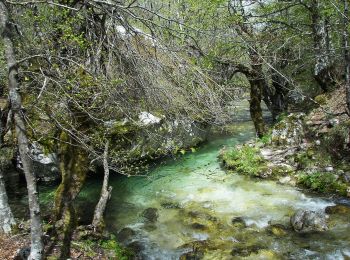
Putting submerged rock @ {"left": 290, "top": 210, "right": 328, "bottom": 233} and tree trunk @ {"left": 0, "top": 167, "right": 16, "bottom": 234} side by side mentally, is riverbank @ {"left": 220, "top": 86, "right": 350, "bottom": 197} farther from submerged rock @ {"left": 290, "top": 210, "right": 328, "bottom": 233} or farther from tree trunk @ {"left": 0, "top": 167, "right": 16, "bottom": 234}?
tree trunk @ {"left": 0, "top": 167, "right": 16, "bottom": 234}

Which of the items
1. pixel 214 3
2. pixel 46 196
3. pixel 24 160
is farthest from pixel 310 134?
pixel 24 160

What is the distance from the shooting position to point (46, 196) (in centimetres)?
1180

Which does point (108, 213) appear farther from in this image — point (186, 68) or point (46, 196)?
point (186, 68)

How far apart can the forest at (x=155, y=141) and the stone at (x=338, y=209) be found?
5cm

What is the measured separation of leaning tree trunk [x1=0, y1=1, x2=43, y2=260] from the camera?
16.2 ft

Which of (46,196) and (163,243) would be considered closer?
(163,243)

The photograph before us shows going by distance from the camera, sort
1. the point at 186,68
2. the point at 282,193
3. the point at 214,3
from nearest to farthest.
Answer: the point at 186,68
the point at 282,193
the point at 214,3

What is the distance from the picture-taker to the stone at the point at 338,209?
978 centimetres

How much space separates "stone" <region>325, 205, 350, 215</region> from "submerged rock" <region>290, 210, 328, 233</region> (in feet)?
1.70

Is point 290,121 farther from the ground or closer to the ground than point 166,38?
closer to the ground

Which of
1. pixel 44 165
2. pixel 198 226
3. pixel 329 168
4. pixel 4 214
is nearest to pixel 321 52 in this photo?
pixel 329 168

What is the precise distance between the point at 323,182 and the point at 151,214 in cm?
564

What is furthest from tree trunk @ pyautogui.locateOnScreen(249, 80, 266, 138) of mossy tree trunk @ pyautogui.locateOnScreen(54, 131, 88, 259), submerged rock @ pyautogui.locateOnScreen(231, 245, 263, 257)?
mossy tree trunk @ pyautogui.locateOnScreen(54, 131, 88, 259)

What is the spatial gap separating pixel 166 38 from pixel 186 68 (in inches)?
39.3
